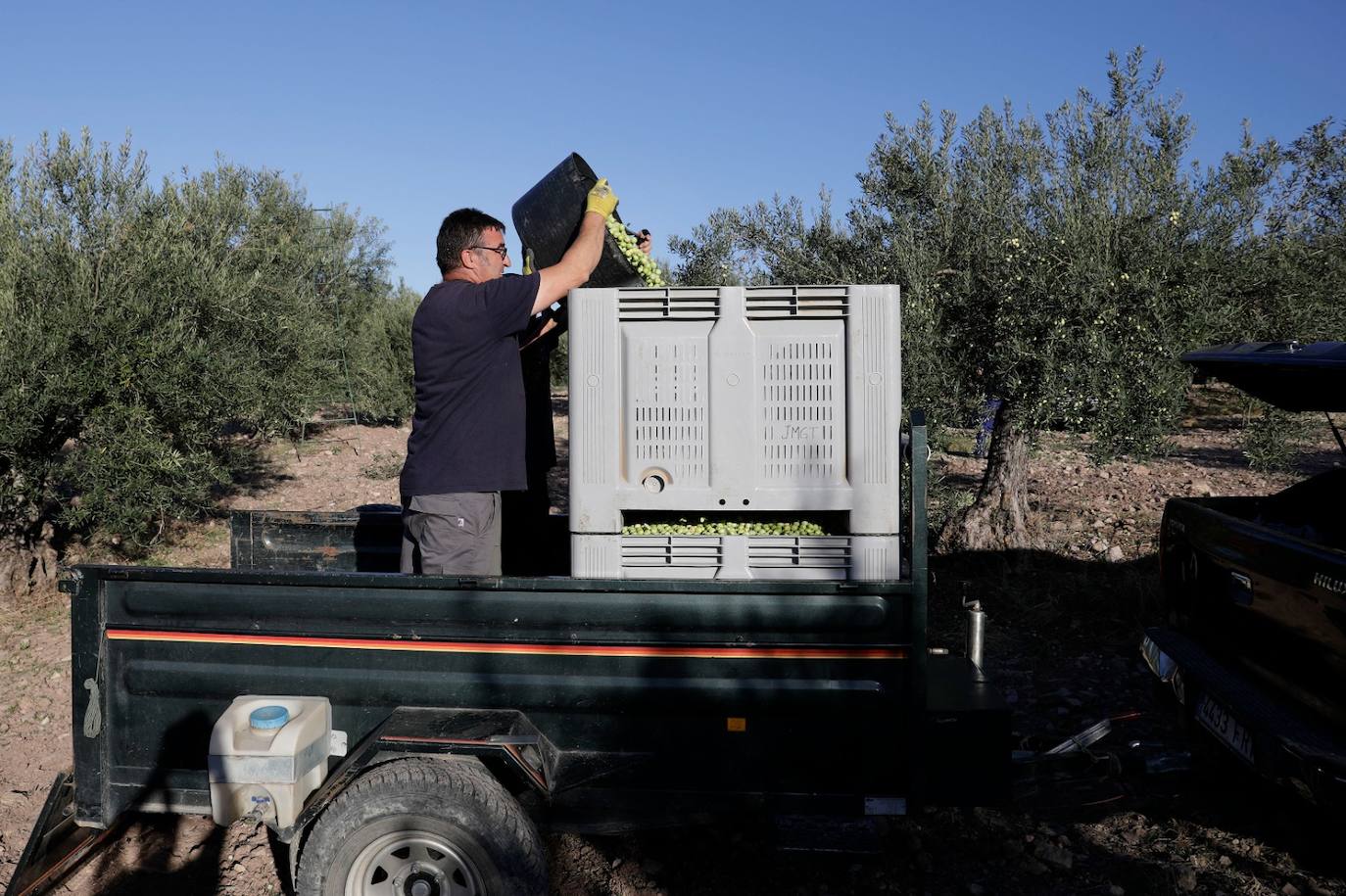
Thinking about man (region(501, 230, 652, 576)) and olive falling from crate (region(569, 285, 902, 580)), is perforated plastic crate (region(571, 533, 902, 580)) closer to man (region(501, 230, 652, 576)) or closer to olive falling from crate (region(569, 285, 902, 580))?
olive falling from crate (region(569, 285, 902, 580))

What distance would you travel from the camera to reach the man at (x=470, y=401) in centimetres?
322

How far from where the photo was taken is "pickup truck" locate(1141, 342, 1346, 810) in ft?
10.2

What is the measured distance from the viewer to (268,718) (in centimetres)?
274

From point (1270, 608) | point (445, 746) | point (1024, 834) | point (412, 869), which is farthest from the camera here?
point (1024, 834)

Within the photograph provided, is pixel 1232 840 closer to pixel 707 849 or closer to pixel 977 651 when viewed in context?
pixel 977 651

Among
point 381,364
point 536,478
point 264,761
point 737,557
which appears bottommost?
point 264,761

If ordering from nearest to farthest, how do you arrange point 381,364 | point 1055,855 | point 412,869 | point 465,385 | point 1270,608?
1. point 412,869
2. point 465,385
3. point 1270,608
4. point 1055,855
5. point 381,364

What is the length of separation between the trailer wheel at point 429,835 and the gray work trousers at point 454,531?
0.74 m

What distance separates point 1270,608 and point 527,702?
111 inches

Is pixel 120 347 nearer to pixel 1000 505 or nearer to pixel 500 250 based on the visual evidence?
pixel 500 250

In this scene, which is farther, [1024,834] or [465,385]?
[1024,834]

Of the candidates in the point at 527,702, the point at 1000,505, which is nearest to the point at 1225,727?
the point at 527,702

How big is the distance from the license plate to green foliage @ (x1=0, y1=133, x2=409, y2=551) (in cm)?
720

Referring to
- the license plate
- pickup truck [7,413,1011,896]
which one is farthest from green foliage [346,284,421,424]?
the license plate
